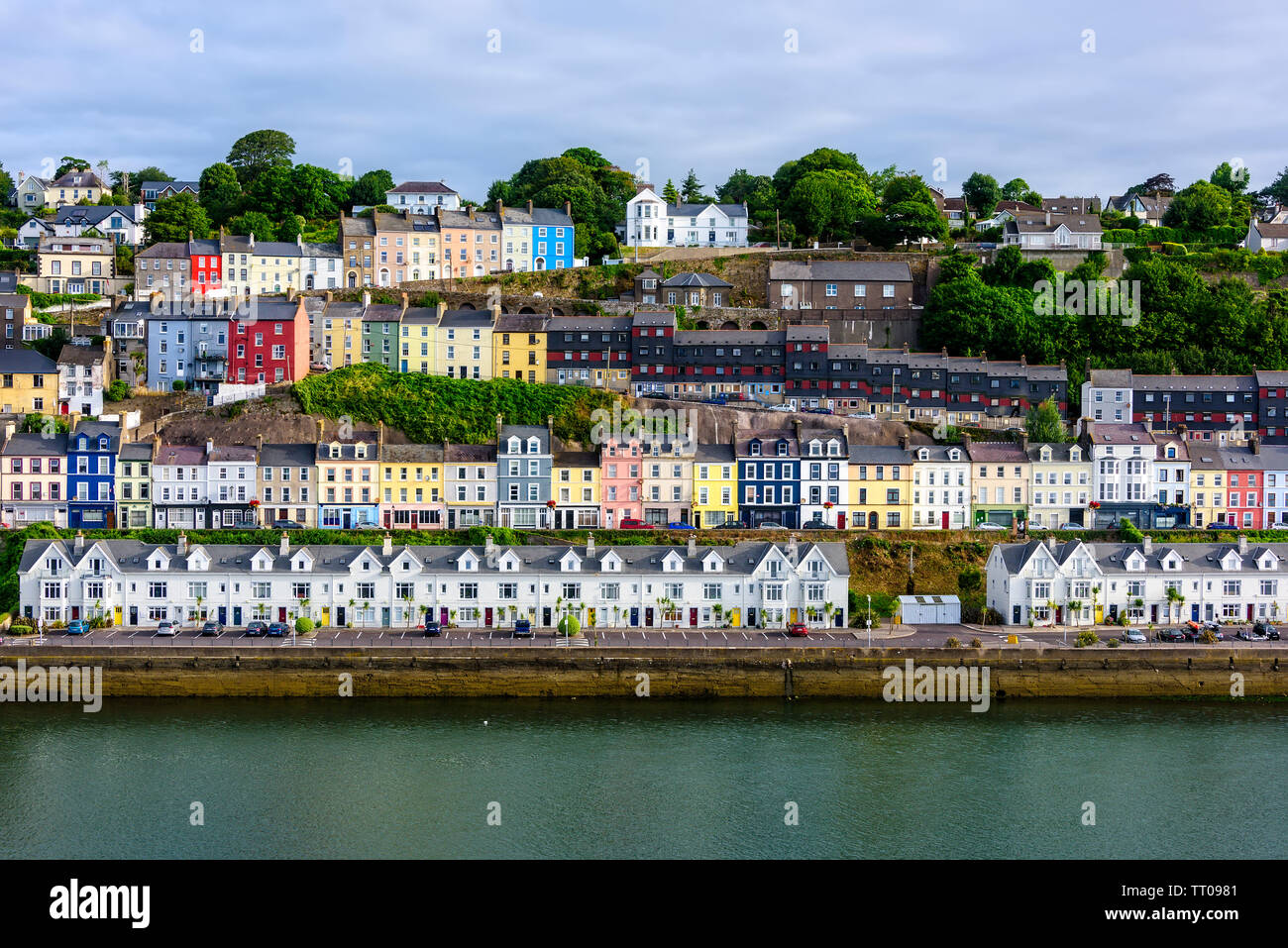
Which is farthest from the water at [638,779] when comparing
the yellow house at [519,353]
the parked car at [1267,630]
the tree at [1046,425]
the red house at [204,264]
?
the red house at [204,264]

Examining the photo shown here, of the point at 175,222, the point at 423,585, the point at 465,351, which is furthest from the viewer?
the point at 175,222

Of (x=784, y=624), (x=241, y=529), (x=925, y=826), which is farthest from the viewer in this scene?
(x=241, y=529)

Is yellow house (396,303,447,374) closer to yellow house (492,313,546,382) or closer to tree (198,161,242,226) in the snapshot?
yellow house (492,313,546,382)

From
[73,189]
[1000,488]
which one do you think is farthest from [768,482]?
[73,189]

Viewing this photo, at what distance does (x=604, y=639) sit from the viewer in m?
46.0

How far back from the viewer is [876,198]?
91688mm

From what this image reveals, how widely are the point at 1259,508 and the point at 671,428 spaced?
2498 cm

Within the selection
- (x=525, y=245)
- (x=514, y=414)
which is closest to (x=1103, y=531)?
(x=514, y=414)

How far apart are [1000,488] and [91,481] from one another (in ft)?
120

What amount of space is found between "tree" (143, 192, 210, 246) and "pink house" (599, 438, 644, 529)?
114 feet

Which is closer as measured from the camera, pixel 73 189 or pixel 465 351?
pixel 465 351

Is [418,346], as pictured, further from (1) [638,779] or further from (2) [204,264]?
(1) [638,779]

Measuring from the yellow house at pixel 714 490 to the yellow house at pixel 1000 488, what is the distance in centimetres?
987

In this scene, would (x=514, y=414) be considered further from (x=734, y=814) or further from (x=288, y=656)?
(x=734, y=814)
